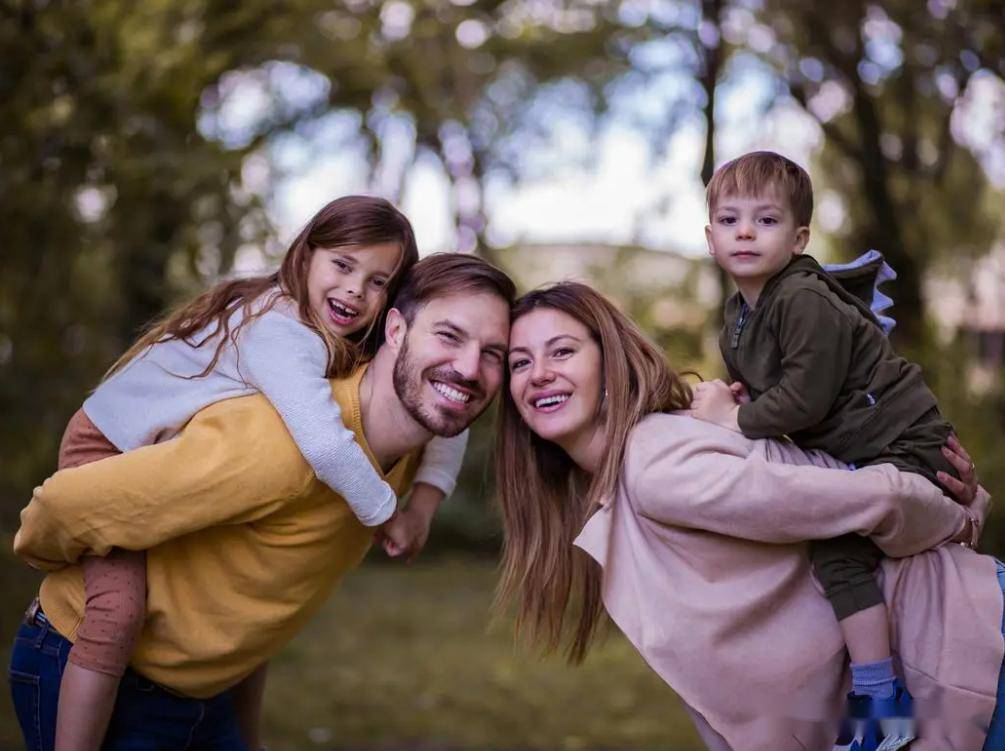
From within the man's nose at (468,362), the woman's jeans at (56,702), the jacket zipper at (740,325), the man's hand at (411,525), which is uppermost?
the jacket zipper at (740,325)

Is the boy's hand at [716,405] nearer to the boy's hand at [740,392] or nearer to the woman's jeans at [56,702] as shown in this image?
the boy's hand at [740,392]

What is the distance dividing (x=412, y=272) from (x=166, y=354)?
0.67 metres

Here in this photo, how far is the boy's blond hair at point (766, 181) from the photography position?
9.25 feet

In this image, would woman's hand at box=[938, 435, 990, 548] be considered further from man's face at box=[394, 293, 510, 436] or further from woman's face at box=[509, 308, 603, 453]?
man's face at box=[394, 293, 510, 436]

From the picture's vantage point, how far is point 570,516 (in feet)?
10.2

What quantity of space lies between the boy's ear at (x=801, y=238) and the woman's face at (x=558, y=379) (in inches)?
21.1

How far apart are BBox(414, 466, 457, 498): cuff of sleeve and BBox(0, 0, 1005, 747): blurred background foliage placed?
0.76 feet

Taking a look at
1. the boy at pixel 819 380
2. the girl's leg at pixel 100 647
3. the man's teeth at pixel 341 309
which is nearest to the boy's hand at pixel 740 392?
the boy at pixel 819 380

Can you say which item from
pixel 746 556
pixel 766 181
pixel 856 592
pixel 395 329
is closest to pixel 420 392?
pixel 395 329

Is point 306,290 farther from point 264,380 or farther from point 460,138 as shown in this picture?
point 460,138

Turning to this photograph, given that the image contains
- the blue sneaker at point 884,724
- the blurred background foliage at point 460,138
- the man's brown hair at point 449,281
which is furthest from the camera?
the blurred background foliage at point 460,138

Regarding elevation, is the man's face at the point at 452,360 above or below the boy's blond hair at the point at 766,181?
below

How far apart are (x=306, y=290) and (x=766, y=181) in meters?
1.25

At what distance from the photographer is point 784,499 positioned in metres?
2.54
